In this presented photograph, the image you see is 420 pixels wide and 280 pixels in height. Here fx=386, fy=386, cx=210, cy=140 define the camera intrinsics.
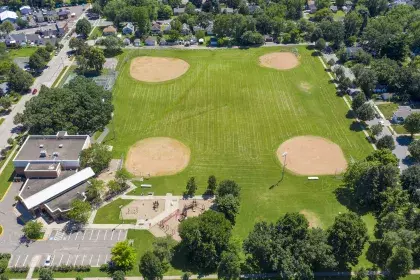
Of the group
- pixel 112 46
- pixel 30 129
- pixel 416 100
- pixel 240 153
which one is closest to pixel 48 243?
pixel 30 129

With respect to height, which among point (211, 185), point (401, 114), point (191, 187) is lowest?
point (401, 114)

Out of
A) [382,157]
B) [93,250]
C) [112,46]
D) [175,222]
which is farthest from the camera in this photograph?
[112,46]

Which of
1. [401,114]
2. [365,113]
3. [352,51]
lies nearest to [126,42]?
[352,51]

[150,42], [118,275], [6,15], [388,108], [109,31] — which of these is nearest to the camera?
[118,275]

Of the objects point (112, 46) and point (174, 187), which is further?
point (112, 46)

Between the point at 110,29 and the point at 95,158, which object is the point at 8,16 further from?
the point at 95,158

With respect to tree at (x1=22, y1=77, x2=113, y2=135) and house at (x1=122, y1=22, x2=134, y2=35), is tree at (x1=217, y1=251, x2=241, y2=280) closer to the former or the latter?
tree at (x1=22, y1=77, x2=113, y2=135)

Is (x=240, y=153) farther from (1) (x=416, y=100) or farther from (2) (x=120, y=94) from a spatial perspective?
(1) (x=416, y=100)
